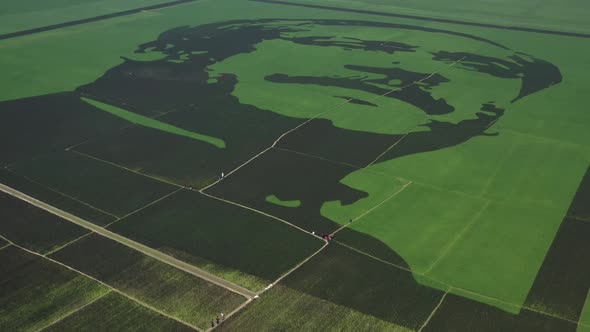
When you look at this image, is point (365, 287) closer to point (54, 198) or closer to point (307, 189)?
point (307, 189)

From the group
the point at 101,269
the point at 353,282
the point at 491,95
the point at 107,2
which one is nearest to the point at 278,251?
the point at 353,282

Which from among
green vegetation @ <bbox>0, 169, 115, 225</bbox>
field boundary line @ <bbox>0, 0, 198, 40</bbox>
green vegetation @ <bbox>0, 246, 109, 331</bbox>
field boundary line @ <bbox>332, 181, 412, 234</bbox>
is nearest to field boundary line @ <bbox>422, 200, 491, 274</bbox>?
field boundary line @ <bbox>332, 181, 412, 234</bbox>

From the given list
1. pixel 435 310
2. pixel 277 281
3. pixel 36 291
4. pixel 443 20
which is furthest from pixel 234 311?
pixel 443 20

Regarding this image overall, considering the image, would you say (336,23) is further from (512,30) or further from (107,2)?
(107,2)

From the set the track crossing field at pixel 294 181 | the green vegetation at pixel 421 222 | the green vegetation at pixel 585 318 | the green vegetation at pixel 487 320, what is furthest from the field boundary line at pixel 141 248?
the green vegetation at pixel 585 318

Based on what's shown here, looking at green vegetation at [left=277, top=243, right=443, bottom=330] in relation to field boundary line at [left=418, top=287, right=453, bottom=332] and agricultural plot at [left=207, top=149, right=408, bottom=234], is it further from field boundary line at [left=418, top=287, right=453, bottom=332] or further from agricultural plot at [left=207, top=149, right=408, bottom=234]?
agricultural plot at [left=207, top=149, right=408, bottom=234]

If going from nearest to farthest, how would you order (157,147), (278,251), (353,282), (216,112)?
1. (353,282)
2. (278,251)
3. (157,147)
4. (216,112)
